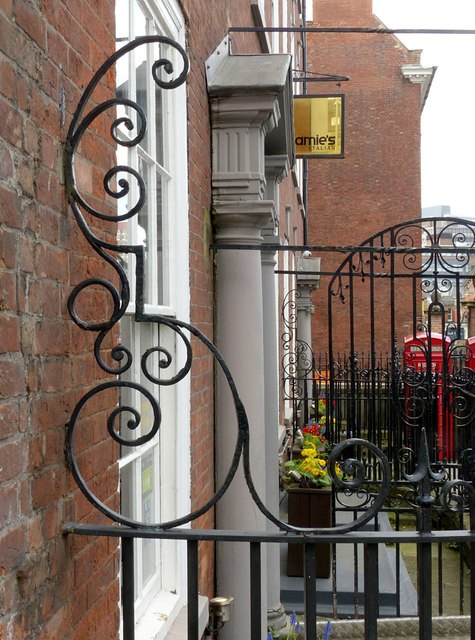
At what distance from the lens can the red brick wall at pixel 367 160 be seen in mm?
21609

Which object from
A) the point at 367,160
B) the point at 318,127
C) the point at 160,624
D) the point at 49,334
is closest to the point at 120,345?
the point at 49,334

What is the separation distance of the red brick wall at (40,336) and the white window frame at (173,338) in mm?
970

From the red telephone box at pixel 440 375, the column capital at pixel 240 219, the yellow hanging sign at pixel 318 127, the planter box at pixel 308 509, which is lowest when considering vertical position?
the planter box at pixel 308 509

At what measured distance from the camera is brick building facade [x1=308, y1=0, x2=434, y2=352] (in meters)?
21.6

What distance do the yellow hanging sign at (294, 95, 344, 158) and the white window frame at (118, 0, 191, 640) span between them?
375 centimetres

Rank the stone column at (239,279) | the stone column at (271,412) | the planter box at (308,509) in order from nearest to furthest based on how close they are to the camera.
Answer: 1. the stone column at (239,279)
2. the stone column at (271,412)
3. the planter box at (308,509)

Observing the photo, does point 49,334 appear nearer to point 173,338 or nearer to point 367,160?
point 173,338

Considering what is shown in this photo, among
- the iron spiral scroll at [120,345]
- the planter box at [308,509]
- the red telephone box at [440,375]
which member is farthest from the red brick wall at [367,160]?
the iron spiral scroll at [120,345]

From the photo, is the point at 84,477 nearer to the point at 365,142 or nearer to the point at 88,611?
the point at 88,611

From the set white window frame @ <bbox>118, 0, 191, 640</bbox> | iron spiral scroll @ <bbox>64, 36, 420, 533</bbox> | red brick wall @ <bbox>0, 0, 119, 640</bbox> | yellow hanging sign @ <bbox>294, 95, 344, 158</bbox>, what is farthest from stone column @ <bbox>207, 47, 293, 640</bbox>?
yellow hanging sign @ <bbox>294, 95, 344, 158</bbox>

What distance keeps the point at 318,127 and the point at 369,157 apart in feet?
51.3

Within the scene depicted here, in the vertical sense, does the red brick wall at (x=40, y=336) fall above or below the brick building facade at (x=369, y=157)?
below

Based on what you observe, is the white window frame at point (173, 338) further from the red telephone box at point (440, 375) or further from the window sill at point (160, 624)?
the red telephone box at point (440, 375)

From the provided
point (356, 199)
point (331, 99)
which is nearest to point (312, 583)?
point (331, 99)
